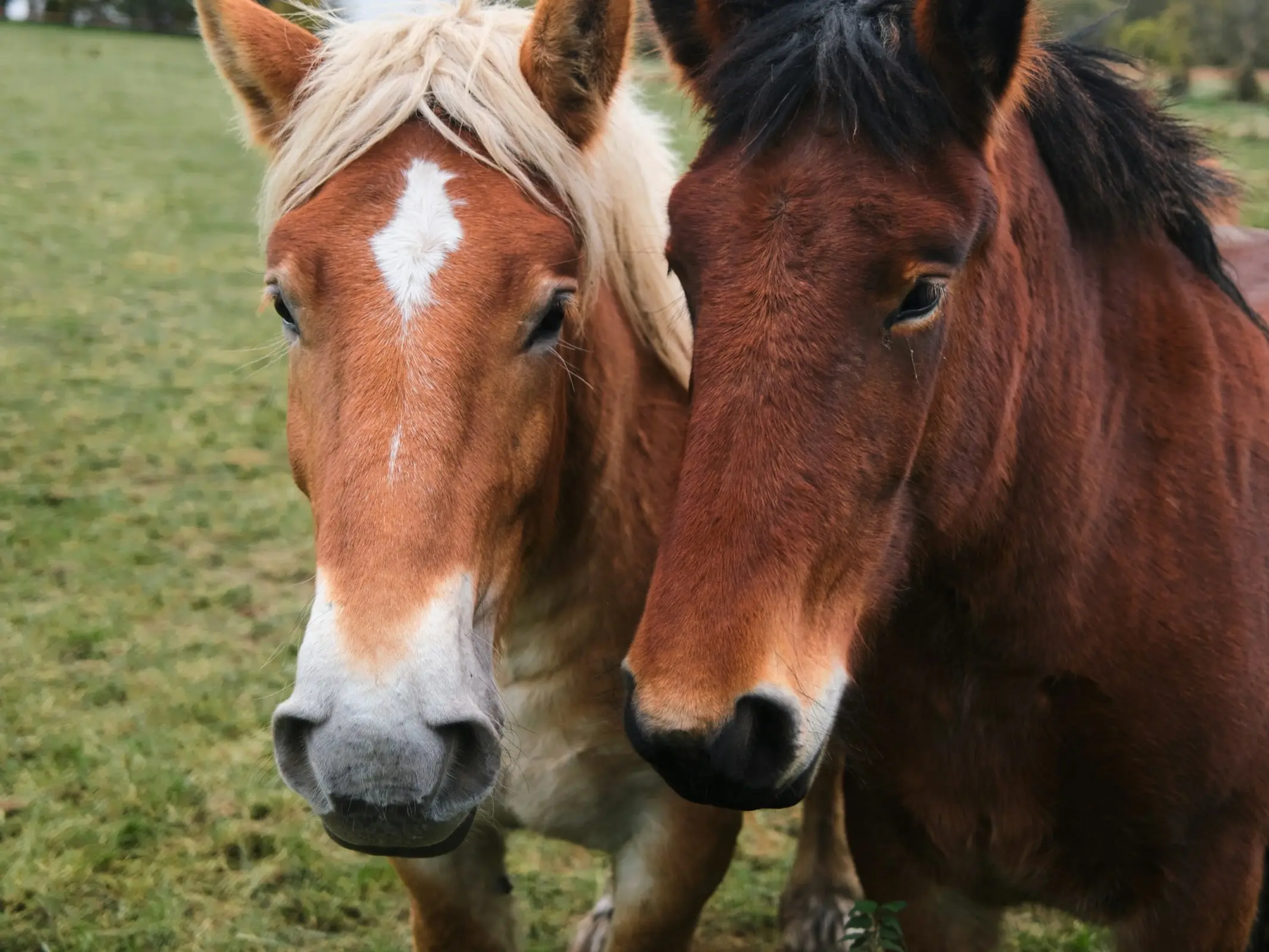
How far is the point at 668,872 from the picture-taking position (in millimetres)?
2877

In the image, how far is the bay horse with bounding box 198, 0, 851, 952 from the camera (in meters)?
1.98

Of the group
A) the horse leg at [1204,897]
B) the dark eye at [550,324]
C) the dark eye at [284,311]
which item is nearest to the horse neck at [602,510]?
the dark eye at [550,324]

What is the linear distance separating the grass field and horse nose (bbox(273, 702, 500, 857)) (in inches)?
57.2

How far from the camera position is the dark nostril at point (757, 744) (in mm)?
1804

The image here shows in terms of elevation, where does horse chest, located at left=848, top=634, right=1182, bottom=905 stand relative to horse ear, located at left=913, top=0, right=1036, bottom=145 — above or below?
below

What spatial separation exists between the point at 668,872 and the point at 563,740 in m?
0.42

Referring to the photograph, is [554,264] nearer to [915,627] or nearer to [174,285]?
[915,627]

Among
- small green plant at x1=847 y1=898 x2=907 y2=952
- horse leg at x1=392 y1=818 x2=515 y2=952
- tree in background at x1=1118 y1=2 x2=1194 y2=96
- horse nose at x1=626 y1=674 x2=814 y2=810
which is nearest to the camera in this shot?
horse nose at x1=626 y1=674 x2=814 y2=810

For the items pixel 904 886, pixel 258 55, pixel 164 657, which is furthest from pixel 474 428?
pixel 164 657

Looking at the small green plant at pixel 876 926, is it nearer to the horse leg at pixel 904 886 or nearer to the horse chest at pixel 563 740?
the horse leg at pixel 904 886

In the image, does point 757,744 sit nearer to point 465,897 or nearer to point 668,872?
point 668,872

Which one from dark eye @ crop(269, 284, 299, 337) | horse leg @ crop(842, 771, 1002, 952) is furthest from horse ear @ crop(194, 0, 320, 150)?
horse leg @ crop(842, 771, 1002, 952)

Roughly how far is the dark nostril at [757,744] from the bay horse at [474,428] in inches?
17.6

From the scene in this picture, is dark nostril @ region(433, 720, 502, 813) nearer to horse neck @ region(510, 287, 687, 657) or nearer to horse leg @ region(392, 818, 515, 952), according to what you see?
horse neck @ region(510, 287, 687, 657)
